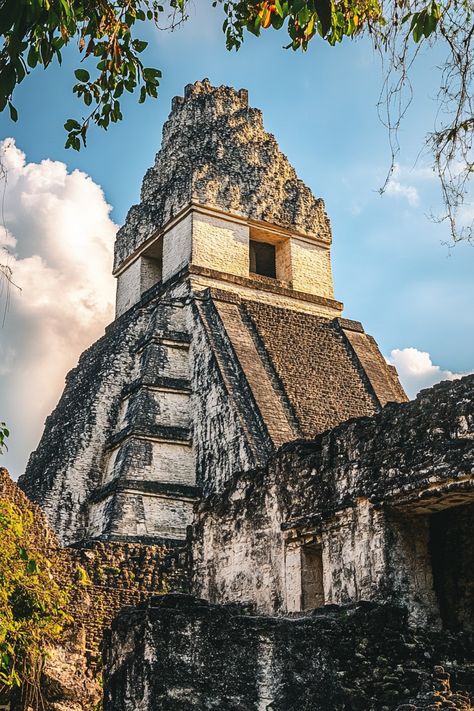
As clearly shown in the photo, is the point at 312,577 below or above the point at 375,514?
below

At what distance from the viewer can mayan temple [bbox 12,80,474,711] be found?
5289mm

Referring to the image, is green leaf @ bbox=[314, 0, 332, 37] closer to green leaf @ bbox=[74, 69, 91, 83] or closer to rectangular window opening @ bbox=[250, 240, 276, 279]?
green leaf @ bbox=[74, 69, 91, 83]

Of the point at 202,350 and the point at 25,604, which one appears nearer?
the point at 25,604

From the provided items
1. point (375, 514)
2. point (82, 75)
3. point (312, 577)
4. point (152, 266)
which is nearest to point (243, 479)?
point (312, 577)

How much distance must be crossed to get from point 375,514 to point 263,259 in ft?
38.2

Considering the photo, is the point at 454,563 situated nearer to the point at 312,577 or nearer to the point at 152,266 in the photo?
the point at 312,577

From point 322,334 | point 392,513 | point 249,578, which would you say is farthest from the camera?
point 322,334

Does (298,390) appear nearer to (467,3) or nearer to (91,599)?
(91,599)

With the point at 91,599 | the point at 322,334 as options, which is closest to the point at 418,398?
the point at 91,599

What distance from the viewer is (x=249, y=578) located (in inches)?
299

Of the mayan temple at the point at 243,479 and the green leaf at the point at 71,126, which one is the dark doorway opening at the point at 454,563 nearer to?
the mayan temple at the point at 243,479

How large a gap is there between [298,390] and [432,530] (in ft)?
22.9

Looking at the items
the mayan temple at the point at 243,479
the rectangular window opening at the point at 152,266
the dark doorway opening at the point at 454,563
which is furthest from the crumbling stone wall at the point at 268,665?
the rectangular window opening at the point at 152,266

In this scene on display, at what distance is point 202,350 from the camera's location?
533 inches
